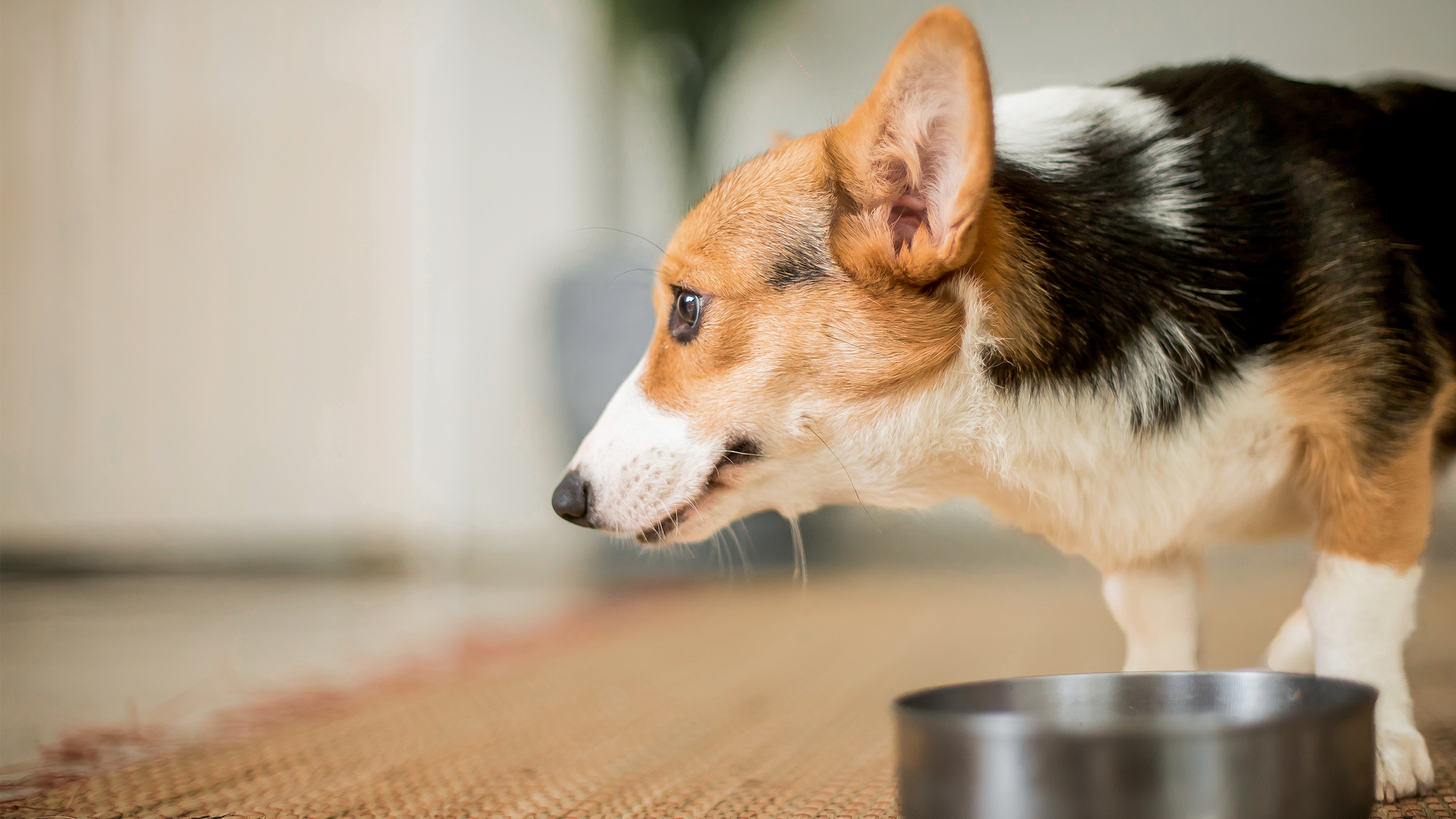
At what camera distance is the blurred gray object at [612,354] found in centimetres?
335

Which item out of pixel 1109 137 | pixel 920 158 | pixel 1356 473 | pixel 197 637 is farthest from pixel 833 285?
pixel 197 637

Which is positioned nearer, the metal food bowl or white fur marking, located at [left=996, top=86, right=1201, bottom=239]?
the metal food bowl

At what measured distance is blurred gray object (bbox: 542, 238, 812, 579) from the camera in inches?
132

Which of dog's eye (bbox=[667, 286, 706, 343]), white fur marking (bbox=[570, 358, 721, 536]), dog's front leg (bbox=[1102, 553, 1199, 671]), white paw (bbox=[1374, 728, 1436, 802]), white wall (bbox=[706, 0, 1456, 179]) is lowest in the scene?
white paw (bbox=[1374, 728, 1436, 802])

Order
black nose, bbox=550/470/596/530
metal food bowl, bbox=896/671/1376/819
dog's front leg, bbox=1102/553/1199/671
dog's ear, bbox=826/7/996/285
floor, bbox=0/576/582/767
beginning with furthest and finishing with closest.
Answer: floor, bbox=0/576/582/767 < dog's front leg, bbox=1102/553/1199/671 < black nose, bbox=550/470/596/530 < dog's ear, bbox=826/7/996/285 < metal food bowl, bbox=896/671/1376/819

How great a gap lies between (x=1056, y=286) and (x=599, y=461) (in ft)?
1.70

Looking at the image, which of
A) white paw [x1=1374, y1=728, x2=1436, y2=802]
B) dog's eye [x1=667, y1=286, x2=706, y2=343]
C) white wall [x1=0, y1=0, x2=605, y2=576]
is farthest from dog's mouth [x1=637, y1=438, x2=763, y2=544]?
white wall [x1=0, y1=0, x2=605, y2=576]

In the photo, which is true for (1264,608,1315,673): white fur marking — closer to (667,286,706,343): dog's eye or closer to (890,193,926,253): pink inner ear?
(890,193,926,253): pink inner ear

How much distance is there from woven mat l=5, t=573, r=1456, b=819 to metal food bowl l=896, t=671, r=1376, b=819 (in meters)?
0.29

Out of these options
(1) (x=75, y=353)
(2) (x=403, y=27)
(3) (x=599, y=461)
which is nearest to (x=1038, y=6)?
(2) (x=403, y=27)

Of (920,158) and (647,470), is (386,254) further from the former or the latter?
(920,158)

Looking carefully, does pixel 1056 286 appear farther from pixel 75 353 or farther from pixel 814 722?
pixel 75 353

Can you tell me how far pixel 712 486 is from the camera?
1.10 meters

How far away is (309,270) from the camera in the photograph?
3.79 meters
